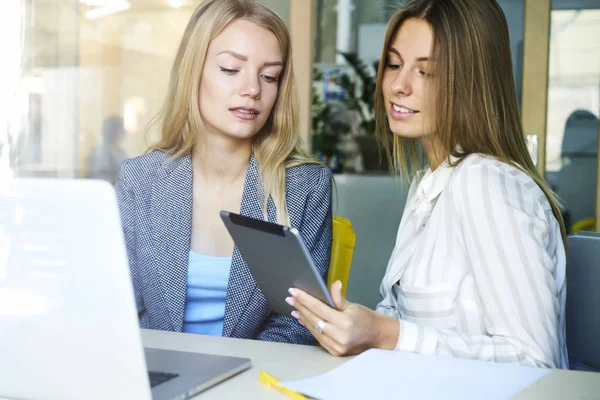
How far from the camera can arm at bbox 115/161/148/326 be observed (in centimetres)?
194

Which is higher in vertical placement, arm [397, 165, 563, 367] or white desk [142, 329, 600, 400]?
arm [397, 165, 563, 367]

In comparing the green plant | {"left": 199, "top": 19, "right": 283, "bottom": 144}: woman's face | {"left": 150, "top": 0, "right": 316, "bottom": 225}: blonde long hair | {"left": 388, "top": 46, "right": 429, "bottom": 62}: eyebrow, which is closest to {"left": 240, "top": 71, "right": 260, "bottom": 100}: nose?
{"left": 199, "top": 19, "right": 283, "bottom": 144}: woman's face

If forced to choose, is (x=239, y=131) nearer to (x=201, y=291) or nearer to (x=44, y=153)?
(x=201, y=291)

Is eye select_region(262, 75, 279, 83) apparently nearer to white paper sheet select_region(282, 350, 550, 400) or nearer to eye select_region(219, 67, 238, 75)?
eye select_region(219, 67, 238, 75)

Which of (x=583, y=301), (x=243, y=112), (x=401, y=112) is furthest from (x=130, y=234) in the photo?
(x=583, y=301)

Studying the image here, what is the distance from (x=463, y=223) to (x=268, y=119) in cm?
89

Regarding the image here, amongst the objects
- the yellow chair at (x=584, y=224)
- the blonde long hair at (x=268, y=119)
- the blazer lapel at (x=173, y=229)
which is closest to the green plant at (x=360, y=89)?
the yellow chair at (x=584, y=224)

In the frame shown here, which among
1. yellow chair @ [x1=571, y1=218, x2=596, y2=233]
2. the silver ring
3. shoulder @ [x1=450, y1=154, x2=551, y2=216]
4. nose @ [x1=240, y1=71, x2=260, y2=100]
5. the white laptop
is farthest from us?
yellow chair @ [x1=571, y1=218, x2=596, y2=233]

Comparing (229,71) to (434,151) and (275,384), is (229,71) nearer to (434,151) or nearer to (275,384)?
(434,151)

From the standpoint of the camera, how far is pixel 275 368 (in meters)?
1.17

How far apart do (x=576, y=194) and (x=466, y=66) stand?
8.06 feet

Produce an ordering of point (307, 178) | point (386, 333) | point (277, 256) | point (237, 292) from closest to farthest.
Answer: point (277, 256), point (386, 333), point (237, 292), point (307, 178)

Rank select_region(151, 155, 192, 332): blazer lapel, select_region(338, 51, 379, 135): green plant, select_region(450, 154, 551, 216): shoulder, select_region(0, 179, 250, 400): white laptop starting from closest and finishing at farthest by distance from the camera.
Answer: select_region(0, 179, 250, 400): white laptop, select_region(450, 154, 551, 216): shoulder, select_region(151, 155, 192, 332): blazer lapel, select_region(338, 51, 379, 135): green plant

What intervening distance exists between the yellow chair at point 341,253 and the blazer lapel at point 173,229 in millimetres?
419
